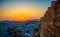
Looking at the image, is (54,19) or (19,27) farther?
(19,27)

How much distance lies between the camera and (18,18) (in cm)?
399

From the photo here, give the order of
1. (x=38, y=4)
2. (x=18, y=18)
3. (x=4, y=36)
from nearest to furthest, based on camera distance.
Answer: (x=38, y=4), (x=18, y=18), (x=4, y=36)

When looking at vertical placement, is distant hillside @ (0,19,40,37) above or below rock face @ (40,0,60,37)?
below

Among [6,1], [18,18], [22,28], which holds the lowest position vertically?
[22,28]

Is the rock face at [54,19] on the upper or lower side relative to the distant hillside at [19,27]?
upper

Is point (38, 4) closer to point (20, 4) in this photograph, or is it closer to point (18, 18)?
point (20, 4)

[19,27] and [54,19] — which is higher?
[54,19]

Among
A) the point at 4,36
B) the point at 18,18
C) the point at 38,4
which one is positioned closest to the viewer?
the point at 38,4

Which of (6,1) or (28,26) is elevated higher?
(6,1)

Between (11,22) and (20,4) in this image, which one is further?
(11,22)

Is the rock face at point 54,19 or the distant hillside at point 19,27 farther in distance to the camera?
the distant hillside at point 19,27

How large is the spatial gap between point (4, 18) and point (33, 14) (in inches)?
41.8

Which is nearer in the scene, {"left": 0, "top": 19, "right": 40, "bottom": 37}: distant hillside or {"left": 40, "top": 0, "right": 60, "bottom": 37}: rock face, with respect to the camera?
{"left": 40, "top": 0, "right": 60, "bottom": 37}: rock face

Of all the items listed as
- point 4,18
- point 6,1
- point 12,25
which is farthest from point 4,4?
point 12,25
